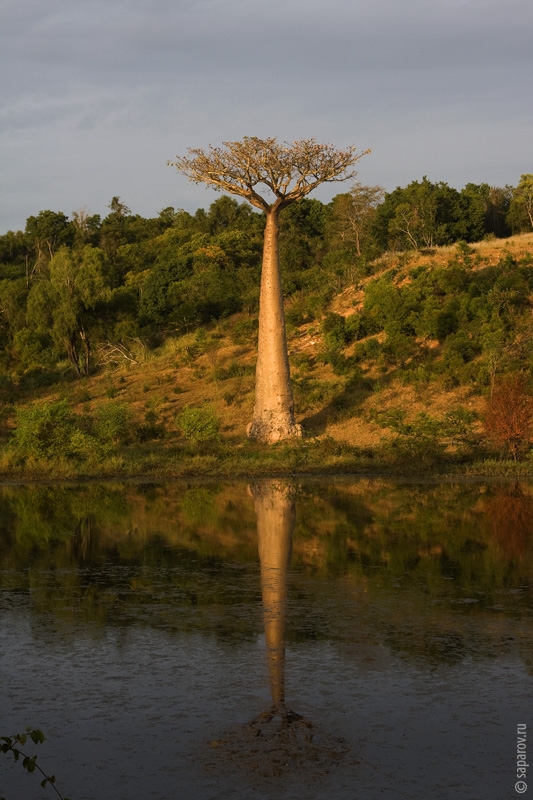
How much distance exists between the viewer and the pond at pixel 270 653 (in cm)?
537

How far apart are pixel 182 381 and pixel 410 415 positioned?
8598 millimetres

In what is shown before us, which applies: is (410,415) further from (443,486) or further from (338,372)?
(443,486)

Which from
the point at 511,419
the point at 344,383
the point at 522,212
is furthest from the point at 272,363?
the point at 522,212

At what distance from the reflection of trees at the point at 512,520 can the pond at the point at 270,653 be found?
0.07 meters

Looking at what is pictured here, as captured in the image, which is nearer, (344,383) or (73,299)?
(344,383)

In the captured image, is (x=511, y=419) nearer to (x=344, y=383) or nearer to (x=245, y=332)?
(x=344, y=383)

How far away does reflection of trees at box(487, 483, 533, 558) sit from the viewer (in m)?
12.2

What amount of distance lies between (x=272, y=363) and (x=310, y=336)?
899cm

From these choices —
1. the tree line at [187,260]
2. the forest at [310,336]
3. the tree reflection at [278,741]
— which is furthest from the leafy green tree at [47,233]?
the tree reflection at [278,741]

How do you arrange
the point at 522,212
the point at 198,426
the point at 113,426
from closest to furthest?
1. the point at 113,426
2. the point at 198,426
3. the point at 522,212

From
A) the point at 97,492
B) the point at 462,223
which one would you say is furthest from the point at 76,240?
the point at 97,492

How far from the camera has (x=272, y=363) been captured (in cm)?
2470

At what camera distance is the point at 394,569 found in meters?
11.1

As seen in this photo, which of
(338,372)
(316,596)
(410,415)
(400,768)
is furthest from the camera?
(338,372)
